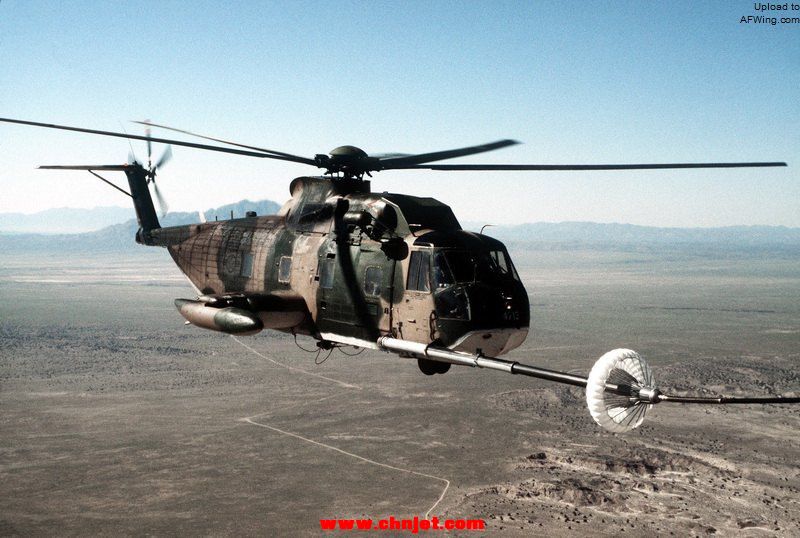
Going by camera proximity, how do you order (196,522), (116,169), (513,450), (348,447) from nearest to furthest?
(116,169) < (196,522) < (513,450) < (348,447)

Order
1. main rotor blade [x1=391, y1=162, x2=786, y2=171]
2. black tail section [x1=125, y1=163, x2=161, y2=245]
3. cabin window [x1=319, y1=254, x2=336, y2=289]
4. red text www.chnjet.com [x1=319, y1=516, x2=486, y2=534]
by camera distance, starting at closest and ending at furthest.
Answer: main rotor blade [x1=391, y1=162, x2=786, y2=171]
cabin window [x1=319, y1=254, x2=336, y2=289]
black tail section [x1=125, y1=163, x2=161, y2=245]
red text www.chnjet.com [x1=319, y1=516, x2=486, y2=534]

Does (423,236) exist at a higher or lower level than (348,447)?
higher

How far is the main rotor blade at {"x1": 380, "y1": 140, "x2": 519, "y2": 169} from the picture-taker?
17094mm

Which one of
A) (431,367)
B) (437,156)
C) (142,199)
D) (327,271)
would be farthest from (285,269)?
(142,199)

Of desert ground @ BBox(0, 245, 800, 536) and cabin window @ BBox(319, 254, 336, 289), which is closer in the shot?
cabin window @ BBox(319, 254, 336, 289)

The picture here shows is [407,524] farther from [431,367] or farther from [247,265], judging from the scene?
[431,367]

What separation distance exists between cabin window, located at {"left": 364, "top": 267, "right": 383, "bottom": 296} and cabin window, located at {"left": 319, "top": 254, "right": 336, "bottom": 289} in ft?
4.69

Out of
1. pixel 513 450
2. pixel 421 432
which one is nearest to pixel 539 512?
pixel 513 450

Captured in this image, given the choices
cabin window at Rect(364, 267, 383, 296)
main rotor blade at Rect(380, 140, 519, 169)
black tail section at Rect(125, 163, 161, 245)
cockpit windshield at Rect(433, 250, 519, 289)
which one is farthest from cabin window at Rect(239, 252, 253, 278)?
cockpit windshield at Rect(433, 250, 519, 289)

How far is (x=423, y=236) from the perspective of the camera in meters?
18.6

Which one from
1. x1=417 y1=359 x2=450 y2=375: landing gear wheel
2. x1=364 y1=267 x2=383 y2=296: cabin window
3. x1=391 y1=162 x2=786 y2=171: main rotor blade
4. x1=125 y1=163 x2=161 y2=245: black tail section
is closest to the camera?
x1=391 y1=162 x2=786 y2=171: main rotor blade

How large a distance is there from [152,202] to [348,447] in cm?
15082

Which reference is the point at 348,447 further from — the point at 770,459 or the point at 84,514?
the point at 770,459

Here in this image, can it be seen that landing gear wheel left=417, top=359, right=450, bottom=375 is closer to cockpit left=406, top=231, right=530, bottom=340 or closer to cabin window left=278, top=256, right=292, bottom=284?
cockpit left=406, top=231, right=530, bottom=340
